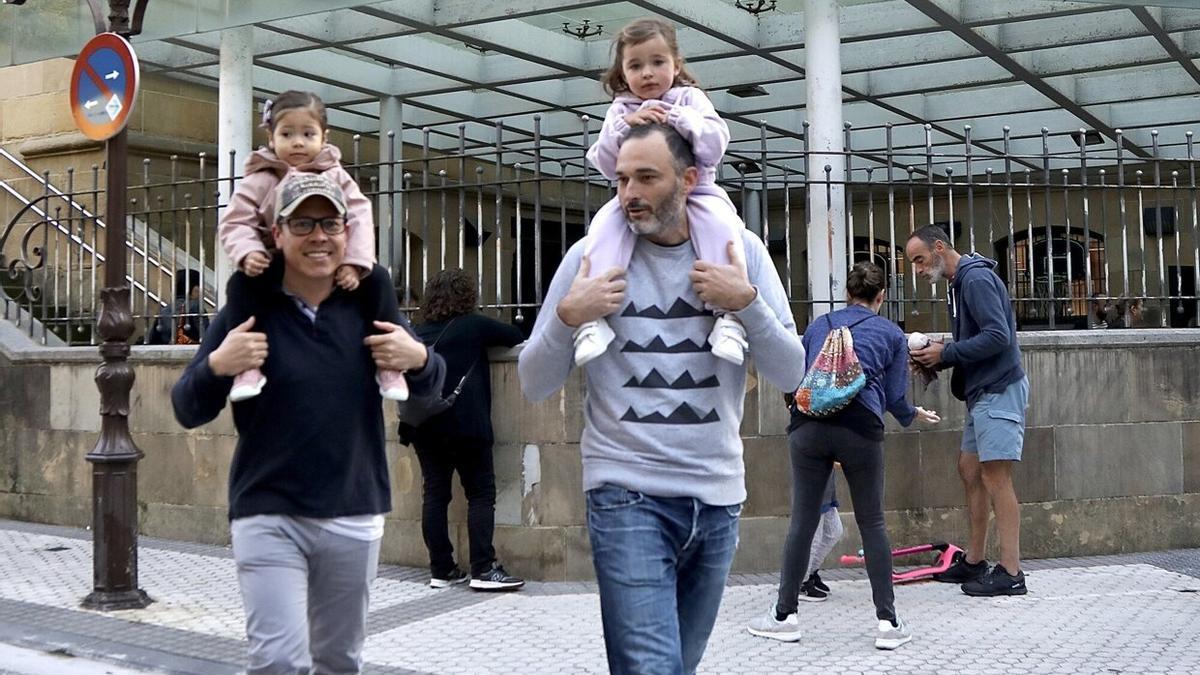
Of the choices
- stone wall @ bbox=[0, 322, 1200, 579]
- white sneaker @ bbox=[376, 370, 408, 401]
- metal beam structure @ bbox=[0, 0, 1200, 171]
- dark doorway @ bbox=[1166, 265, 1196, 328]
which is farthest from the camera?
metal beam structure @ bbox=[0, 0, 1200, 171]

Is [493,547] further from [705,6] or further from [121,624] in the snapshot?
[705,6]

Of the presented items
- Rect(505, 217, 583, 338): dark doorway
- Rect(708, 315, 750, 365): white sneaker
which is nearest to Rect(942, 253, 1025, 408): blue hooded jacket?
Rect(505, 217, 583, 338): dark doorway

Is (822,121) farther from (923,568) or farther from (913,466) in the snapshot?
(923,568)

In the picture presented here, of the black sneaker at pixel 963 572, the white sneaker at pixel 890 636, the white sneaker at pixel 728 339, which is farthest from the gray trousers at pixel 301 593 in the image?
the black sneaker at pixel 963 572

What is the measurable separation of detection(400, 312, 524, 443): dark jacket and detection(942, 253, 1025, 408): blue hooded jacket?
8.65 feet

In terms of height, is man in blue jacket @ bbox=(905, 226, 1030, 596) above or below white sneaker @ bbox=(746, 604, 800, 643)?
above

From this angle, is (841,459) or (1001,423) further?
(1001,423)

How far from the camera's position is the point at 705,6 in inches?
532

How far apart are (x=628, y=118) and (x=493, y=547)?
15.3 feet

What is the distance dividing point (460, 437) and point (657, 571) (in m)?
4.29

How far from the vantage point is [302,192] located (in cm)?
331

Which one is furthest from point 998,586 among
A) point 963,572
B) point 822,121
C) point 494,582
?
point 822,121

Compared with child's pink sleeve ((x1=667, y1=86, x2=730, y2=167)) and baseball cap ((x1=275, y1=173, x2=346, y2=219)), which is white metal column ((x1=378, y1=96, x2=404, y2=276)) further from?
child's pink sleeve ((x1=667, y1=86, x2=730, y2=167))

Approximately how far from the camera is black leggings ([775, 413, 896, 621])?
5871 mm
